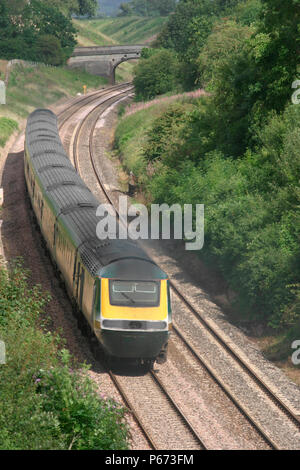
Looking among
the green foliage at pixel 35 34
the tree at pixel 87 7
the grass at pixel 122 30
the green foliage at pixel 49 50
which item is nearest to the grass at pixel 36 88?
the green foliage at pixel 49 50

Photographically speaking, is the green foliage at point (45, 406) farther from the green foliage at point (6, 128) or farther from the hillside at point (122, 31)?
the hillside at point (122, 31)

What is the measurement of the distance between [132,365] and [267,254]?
6842mm

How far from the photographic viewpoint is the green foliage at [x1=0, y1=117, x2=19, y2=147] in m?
47.5

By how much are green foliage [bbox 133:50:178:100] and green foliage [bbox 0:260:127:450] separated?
45.7 m

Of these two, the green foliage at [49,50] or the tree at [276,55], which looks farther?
the green foliage at [49,50]

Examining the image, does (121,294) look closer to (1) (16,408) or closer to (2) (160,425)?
(2) (160,425)

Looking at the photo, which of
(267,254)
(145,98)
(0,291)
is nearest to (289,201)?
(267,254)

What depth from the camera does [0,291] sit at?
18312 mm

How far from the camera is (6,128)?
5041cm

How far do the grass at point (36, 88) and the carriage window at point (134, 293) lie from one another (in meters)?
34.8

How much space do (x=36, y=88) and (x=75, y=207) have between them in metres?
52.2

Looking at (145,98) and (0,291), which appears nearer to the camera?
(0,291)
